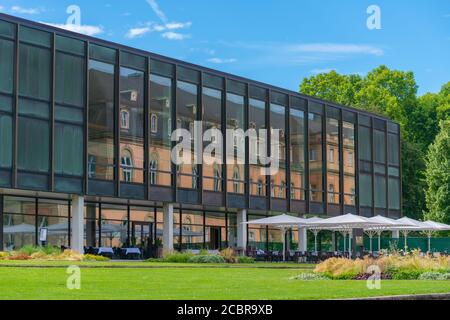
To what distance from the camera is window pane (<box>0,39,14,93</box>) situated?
41.0 m

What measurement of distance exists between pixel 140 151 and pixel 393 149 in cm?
2724

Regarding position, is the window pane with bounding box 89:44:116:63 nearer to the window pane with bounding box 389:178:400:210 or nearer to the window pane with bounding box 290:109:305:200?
the window pane with bounding box 290:109:305:200

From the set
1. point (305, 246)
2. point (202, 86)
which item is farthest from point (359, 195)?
point (202, 86)

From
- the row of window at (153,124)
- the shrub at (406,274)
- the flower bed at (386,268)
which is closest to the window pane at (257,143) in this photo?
the row of window at (153,124)

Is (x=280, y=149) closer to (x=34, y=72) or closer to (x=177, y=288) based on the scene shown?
(x=34, y=72)

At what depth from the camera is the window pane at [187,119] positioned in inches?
1993

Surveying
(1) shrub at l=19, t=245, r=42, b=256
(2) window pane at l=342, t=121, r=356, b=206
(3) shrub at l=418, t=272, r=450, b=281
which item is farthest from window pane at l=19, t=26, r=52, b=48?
(2) window pane at l=342, t=121, r=356, b=206

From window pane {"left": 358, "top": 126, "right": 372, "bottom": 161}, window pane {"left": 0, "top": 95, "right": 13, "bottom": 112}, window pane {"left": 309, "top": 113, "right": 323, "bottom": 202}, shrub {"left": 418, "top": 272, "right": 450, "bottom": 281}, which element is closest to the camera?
shrub {"left": 418, "top": 272, "right": 450, "bottom": 281}

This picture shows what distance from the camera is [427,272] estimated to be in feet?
89.1

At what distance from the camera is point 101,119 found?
1813 inches

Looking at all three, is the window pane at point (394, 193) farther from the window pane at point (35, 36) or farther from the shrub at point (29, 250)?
the shrub at point (29, 250)

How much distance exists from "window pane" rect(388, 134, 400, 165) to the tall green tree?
496cm

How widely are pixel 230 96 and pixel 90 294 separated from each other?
37.4 metres
